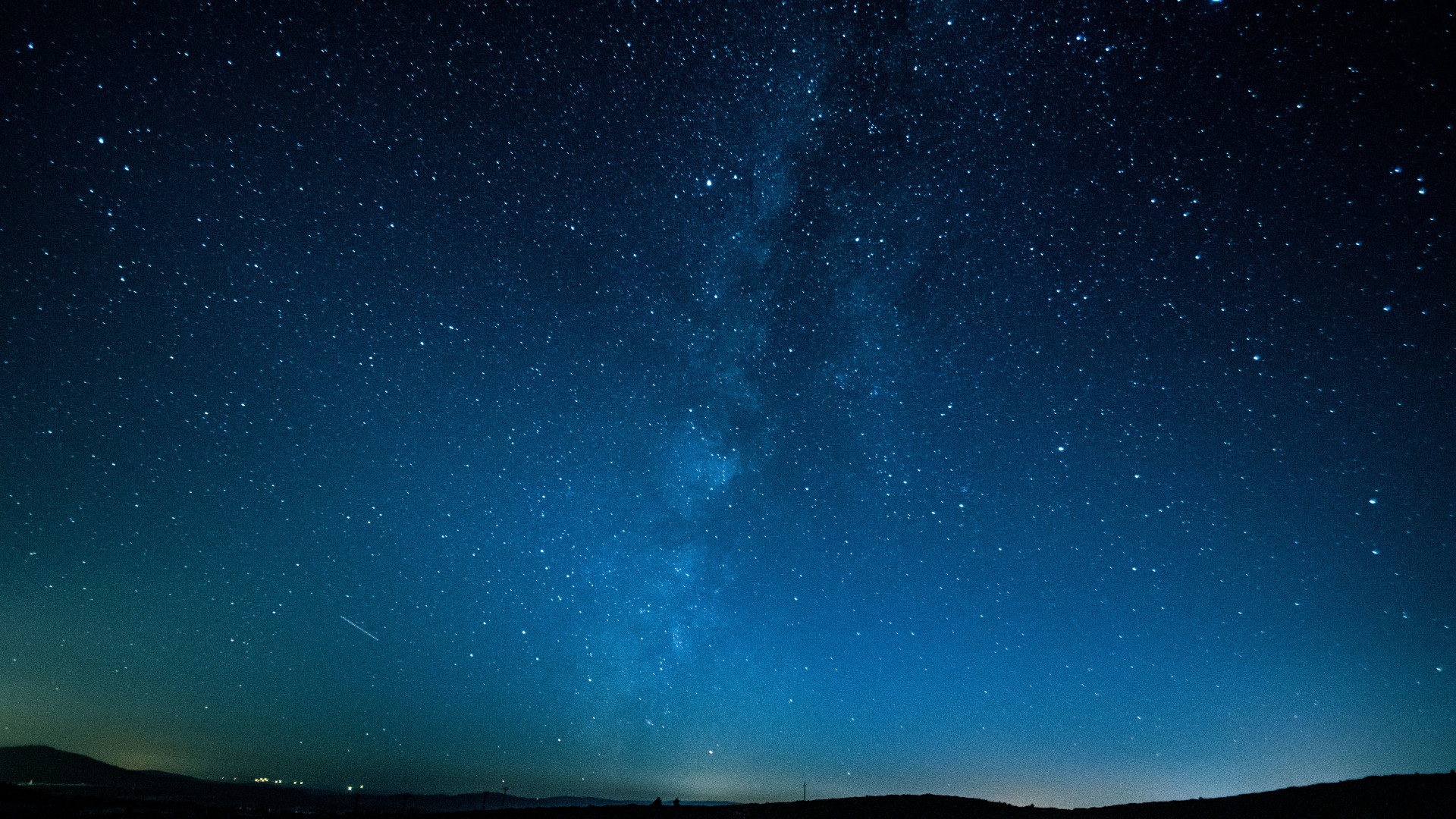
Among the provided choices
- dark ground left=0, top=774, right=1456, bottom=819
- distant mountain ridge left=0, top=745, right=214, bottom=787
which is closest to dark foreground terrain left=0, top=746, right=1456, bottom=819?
dark ground left=0, top=774, right=1456, bottom=819

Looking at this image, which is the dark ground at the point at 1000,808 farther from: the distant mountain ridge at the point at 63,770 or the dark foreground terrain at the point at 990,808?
the distant mountain ridge at the point at 63,770

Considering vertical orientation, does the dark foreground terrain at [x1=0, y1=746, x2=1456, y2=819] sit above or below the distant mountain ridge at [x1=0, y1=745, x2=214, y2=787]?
above

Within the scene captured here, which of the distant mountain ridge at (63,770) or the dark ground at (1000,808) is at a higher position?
the dark ground at (1000,808)

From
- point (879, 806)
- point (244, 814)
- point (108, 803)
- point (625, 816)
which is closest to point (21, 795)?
point (108, 803)

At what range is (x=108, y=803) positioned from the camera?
30141 millimetres

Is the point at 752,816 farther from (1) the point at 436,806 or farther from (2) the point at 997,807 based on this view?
(1) the point at 436,806

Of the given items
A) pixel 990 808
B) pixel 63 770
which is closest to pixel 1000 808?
pixel 990 808

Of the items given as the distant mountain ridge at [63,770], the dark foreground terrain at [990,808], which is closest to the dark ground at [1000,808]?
the dark foreground terrain at [990,808]

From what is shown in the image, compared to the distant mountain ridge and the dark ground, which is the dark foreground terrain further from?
the distant mountain ridge

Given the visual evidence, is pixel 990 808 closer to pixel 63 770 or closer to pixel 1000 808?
pixel 1000 808

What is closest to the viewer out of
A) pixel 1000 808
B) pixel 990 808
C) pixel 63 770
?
pixel 990 808

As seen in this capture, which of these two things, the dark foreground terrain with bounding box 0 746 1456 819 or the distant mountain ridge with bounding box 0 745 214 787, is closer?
the dark foreground terrain with bounding box 0 746 1456 819

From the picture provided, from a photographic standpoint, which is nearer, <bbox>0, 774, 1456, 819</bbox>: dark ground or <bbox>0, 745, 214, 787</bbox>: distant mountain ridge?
<bbox>0, 774, 1456, 819</bbox>: dark ground

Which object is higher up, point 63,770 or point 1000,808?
point 1000,808
